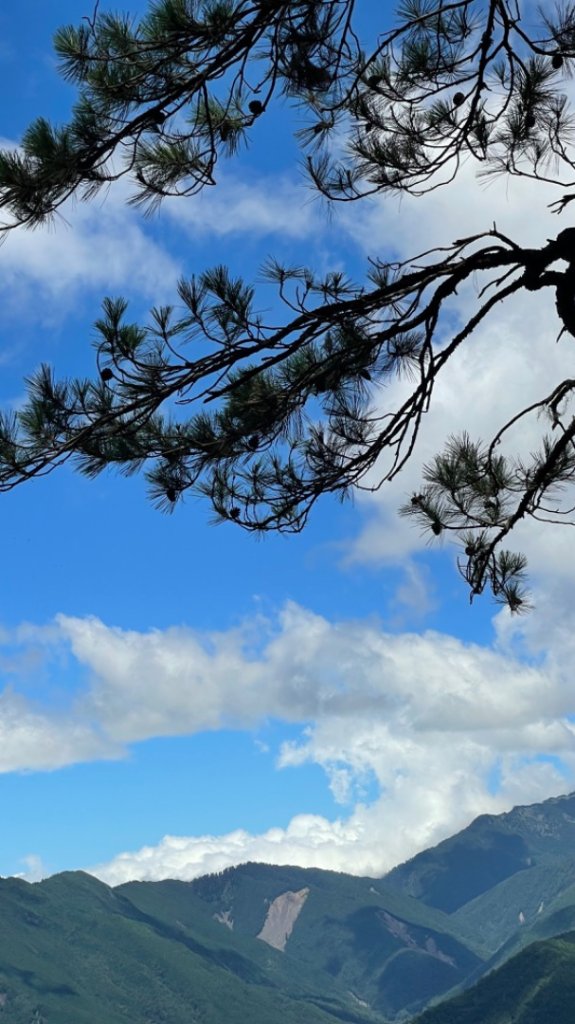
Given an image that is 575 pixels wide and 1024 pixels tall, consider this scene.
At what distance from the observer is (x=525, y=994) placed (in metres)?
176

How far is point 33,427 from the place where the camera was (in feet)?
18.5

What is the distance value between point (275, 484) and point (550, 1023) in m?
180

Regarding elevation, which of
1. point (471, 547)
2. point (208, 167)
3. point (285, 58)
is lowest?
point (471, 547)

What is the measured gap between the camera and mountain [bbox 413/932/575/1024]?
Answer: 552ft

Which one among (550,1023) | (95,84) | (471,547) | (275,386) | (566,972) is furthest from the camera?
(566,972)

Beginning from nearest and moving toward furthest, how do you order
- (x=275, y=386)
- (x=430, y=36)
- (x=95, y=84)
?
(x=95, y=84) → (x=430, y=36) → (x=275, y=386)

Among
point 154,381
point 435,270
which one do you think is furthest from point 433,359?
point 154,381

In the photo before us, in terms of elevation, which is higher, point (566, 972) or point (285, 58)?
point (566, 972)

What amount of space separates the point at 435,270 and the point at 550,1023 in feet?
594

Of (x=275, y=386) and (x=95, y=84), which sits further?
(x=275, y=386)

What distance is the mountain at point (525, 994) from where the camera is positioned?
552 feet

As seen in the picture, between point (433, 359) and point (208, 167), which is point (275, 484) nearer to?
point (433, 359)

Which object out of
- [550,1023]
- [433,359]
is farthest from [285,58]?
[550,1023]

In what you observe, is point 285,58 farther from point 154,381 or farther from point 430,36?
point 154,381
